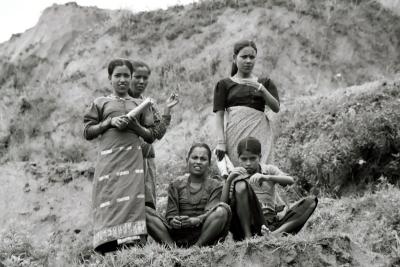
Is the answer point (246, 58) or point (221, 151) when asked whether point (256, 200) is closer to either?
point (221, 151)

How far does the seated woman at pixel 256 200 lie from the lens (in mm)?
4879

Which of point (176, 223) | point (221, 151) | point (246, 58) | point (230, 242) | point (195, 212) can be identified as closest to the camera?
point (230, 242)

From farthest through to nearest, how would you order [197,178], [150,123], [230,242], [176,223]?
[150,123] → [197,178] → [176,223] → [230,242]

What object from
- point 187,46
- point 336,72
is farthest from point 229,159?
point 187,46

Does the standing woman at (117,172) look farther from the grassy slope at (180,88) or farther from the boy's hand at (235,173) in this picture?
the grassy slope at (180,88)

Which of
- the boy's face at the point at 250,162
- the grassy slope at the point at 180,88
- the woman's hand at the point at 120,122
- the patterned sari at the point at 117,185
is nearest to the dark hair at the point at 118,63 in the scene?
the patterned sari at the point at 117,185

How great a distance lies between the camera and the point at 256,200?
16.0 feet

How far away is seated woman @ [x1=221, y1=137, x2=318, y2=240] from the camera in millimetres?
4879

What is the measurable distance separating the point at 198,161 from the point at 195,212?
40cm

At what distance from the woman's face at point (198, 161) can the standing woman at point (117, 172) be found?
0.38 m

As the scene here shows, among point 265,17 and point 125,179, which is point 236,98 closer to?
point 125,179

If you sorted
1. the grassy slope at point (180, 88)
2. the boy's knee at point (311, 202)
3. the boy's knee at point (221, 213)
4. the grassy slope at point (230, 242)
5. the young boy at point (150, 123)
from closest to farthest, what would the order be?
the grassy slope at point (230, 242)
the boy's knee at point (221, 213)
the boy's knee at point (311, 202)
the young boy at point (150, 123)
the grassy slope at point (180, 88)

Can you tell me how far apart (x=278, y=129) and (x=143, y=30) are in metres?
9.45

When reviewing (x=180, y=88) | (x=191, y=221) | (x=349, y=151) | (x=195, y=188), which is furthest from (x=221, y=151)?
(x=180, y=88)
